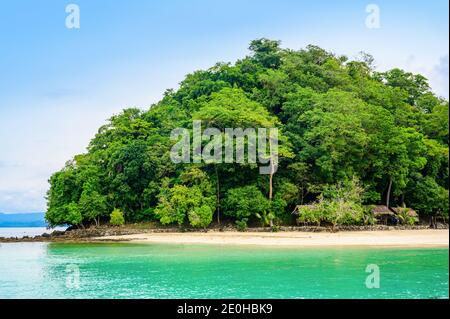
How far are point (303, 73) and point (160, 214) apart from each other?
16844mm

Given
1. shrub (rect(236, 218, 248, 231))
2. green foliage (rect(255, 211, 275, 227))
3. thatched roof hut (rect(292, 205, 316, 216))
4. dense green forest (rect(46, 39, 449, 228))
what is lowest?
shrub (rect(236, 218, 248, 231))

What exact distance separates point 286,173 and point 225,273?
17.4m

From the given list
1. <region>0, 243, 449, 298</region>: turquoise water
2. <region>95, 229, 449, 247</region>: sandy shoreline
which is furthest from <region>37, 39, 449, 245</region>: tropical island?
<region>0, 243, 449, 298</region>: turquoise water

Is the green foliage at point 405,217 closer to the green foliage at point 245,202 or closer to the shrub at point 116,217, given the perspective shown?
the green foliage at point 245,202

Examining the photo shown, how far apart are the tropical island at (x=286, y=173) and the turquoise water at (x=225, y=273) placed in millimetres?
7879

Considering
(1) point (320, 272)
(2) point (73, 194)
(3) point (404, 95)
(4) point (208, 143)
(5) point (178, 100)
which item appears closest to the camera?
(1) point (320, 272)

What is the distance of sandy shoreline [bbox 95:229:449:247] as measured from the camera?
23141mm

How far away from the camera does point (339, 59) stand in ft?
144

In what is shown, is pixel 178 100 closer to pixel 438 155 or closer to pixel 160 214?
pixel 160 214

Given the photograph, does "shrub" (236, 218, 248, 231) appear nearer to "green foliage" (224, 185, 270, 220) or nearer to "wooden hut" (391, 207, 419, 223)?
"green foliage" (224, 185, 270, 220)

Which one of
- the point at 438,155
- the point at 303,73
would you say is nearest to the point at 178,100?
the point at 303,73

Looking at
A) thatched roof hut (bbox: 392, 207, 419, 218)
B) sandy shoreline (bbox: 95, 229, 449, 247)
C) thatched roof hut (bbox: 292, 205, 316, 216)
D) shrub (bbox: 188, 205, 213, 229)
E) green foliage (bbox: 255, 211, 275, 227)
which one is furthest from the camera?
thatched roof hut (bbox: 392, 207, 419, 218)

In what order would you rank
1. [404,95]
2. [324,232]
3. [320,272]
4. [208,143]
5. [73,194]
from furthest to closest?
[404,95], [73,194], [208,143], [324,232], [320,272]

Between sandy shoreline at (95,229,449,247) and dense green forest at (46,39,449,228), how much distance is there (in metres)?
1.74
